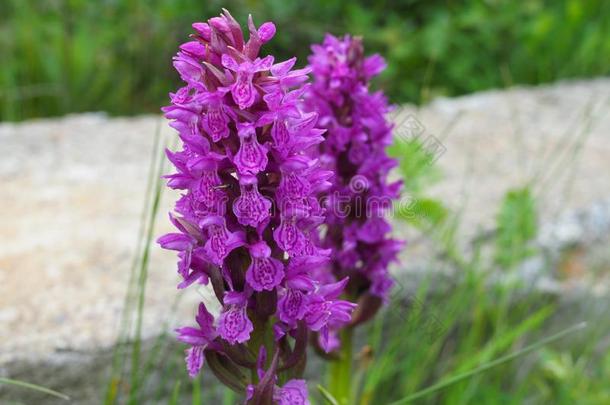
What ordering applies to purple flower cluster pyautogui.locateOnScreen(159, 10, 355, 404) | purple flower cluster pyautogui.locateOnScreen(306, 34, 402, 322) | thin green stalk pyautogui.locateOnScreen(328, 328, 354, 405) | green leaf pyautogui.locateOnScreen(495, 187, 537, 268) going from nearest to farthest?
purple flower cluster pyautogui.locateOnScreen(159, 10, 355, 404) < purple flower cluster pyautogui.locateOnScreen(306, 34, 402, 322) < thin green stalk pyautogui.locateOnScreen(328, 328, 354, 405) < green leaf pyautogui.locateOnScreen(495, 187, 537, 268)

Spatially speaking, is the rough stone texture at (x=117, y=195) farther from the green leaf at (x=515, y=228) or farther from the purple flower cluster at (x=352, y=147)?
the purple flower cluster at (x=352, y=147)

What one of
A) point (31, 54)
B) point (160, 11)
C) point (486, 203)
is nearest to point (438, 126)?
point (486, 203)

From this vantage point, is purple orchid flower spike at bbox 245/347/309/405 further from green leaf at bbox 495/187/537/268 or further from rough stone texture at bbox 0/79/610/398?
green leaf at bbox 495/187/537/268

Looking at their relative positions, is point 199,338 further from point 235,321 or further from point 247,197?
point 247,197

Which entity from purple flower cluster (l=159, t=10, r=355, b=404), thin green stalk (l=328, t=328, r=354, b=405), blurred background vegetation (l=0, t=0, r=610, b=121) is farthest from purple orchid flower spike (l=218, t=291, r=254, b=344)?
blurred background vegetation (l=0, t=0, r=610, b=121)

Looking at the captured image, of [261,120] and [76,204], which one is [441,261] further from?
[261,120]

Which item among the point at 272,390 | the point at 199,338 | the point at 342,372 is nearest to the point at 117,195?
the point at 342,372

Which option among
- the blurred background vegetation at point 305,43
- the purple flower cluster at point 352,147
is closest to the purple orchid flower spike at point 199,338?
the purple flower cluster at point 352,147

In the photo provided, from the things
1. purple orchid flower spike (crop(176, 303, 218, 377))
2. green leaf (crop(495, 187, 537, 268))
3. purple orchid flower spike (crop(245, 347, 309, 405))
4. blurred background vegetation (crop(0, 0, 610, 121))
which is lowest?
purple orchid flower spike (crop(245, 347, 309, 405))
